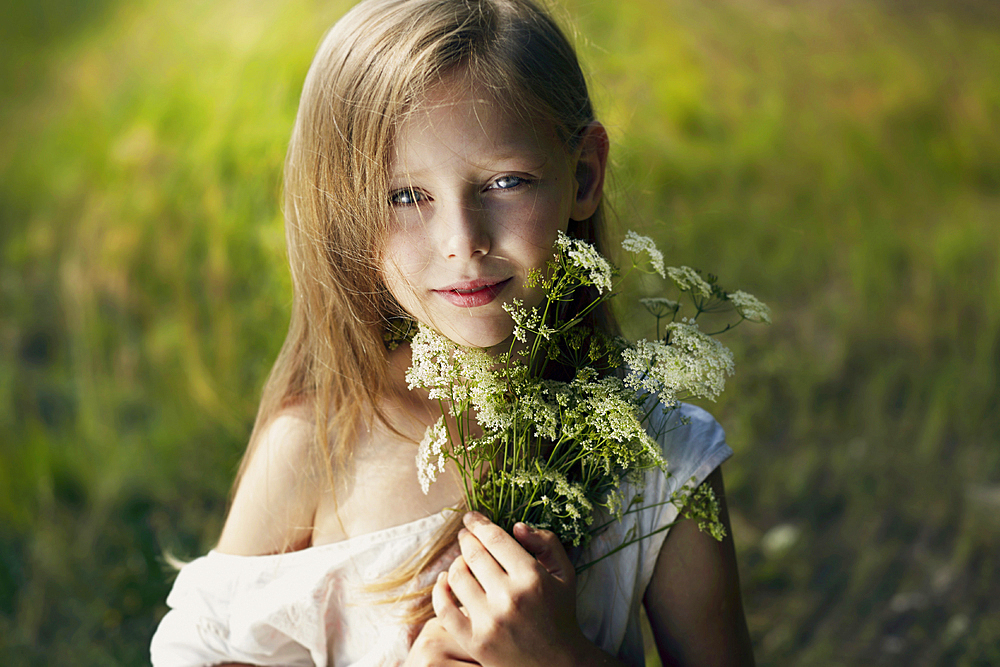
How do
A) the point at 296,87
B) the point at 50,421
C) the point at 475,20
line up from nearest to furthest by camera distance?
1. the point at 475,20
2. the point at 296,87
3. the point at 50,421

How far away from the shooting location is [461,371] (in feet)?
3.29

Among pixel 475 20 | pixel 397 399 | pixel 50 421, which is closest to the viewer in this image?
pixel 475 20

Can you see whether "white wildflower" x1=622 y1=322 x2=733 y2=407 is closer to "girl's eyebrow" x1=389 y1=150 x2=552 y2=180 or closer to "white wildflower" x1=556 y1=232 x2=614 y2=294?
"white wildflower" x1=556 y1=232 x2=614 y2=294

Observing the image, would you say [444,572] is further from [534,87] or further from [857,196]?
[857,196]

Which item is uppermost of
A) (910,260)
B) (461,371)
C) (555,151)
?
(555,151)

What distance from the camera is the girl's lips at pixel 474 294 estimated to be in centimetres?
109

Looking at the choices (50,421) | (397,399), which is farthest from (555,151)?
(50,421)

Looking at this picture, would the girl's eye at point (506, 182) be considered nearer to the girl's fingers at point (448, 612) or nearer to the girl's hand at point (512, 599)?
the girl's hand at point (512, 599)

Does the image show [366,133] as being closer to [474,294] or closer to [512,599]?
[474,294]

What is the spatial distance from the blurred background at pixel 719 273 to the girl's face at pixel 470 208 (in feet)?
5.62

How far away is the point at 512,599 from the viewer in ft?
3.53

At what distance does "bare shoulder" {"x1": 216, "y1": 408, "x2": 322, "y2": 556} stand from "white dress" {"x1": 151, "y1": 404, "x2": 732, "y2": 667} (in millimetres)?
30

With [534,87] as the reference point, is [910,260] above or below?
below

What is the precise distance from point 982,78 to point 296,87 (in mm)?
2900
